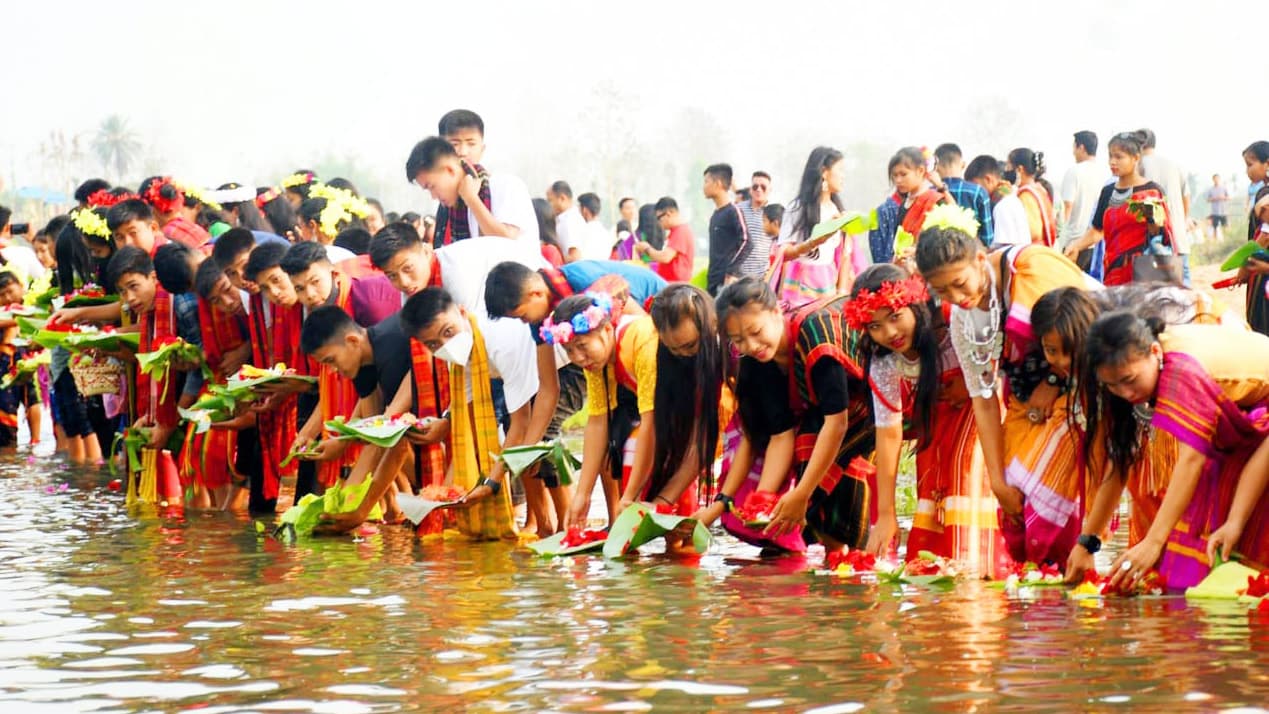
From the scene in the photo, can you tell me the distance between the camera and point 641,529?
22.3ft

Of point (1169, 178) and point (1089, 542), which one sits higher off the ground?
point (1169, 178)

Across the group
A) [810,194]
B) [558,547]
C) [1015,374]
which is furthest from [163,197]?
[1015,374]

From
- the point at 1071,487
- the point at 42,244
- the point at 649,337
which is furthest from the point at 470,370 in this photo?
the point at 42,244

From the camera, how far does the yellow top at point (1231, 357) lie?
17.7 ft

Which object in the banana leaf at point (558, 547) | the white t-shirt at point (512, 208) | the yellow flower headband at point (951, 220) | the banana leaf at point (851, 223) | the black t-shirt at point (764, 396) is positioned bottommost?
the banana leaf at point (558, 547)

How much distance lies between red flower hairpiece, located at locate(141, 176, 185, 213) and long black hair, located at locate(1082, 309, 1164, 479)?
261 inches

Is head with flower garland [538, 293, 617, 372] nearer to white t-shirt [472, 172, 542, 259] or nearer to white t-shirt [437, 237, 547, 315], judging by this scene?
white t-shirt [437, 237, 547, 315]

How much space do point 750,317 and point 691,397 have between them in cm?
60

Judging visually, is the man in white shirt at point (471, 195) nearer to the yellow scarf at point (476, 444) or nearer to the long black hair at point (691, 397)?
the yellow scarf at point (476, 444)

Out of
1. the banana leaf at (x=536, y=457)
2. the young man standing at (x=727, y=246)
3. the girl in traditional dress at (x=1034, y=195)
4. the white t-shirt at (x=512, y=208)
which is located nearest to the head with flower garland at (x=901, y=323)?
the banana leaf at (x=536, y=457)

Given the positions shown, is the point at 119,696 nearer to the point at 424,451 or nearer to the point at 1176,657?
the point at 1176,657

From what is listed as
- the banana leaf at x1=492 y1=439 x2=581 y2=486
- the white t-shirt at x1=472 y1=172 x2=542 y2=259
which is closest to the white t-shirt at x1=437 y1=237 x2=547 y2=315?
the white t-shirt at x1=472 y1=172 x2=542 y2=259

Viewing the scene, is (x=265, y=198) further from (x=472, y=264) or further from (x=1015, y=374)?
(x=1015, y=374)

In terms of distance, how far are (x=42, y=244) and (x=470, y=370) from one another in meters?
8.49
